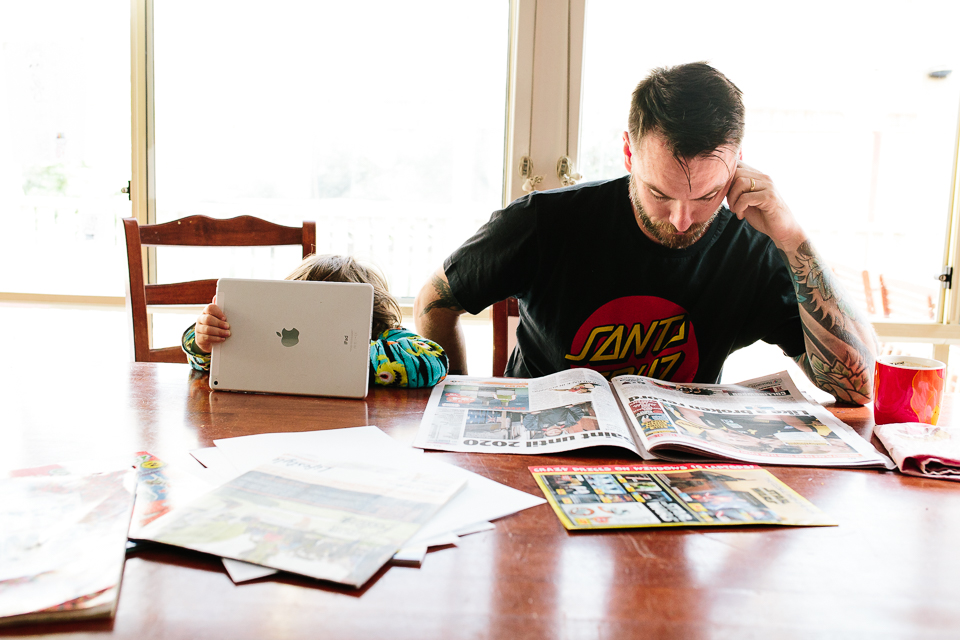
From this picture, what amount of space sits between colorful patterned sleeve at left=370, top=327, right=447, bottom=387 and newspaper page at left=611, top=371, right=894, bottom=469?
29 centimetres

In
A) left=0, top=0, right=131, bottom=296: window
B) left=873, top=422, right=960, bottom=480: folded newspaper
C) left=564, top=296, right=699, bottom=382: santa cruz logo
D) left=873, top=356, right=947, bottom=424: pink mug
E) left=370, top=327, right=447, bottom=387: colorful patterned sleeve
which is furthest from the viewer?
left=0, top=0, right=131, bottom=296: window

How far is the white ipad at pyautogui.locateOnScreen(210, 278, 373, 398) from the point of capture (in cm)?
104

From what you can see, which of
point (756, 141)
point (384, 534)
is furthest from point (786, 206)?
point (756, 141)

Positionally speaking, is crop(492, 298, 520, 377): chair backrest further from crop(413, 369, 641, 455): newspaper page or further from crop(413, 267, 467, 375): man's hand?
crop(413, 369, 641, 455): newspaper page

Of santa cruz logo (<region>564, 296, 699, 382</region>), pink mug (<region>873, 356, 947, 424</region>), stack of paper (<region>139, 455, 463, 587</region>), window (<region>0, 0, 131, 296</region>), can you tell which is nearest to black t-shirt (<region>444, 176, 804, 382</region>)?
santa cruz logo (<region>564, 296, 699, 382</region>)

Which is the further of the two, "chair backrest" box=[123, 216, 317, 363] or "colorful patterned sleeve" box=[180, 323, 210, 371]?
"chair backrest" box=[123, 216, 317, 363]

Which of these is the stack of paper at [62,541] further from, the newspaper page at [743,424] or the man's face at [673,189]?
the man's face at [673,189]

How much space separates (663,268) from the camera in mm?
1311

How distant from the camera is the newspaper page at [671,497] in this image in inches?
25.8

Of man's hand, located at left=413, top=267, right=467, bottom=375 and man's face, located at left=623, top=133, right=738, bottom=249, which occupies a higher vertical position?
man's face, located at left=623, top=133, right=738, bottom=249

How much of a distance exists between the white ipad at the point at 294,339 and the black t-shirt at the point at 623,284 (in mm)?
382

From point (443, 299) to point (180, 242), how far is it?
662 mm

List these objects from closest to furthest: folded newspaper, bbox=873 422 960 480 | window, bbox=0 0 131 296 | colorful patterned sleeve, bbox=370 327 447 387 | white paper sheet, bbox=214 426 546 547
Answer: white paper sheet, bbox=214 426 546 547, folded newspaper, bbox=873 422 960 480, colorful patterned sleeve, bbox=370 327 447 387, window, bbox=0 0 131 296

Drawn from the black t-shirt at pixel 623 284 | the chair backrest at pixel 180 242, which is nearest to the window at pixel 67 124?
the chair backrest at pixel 180 242
